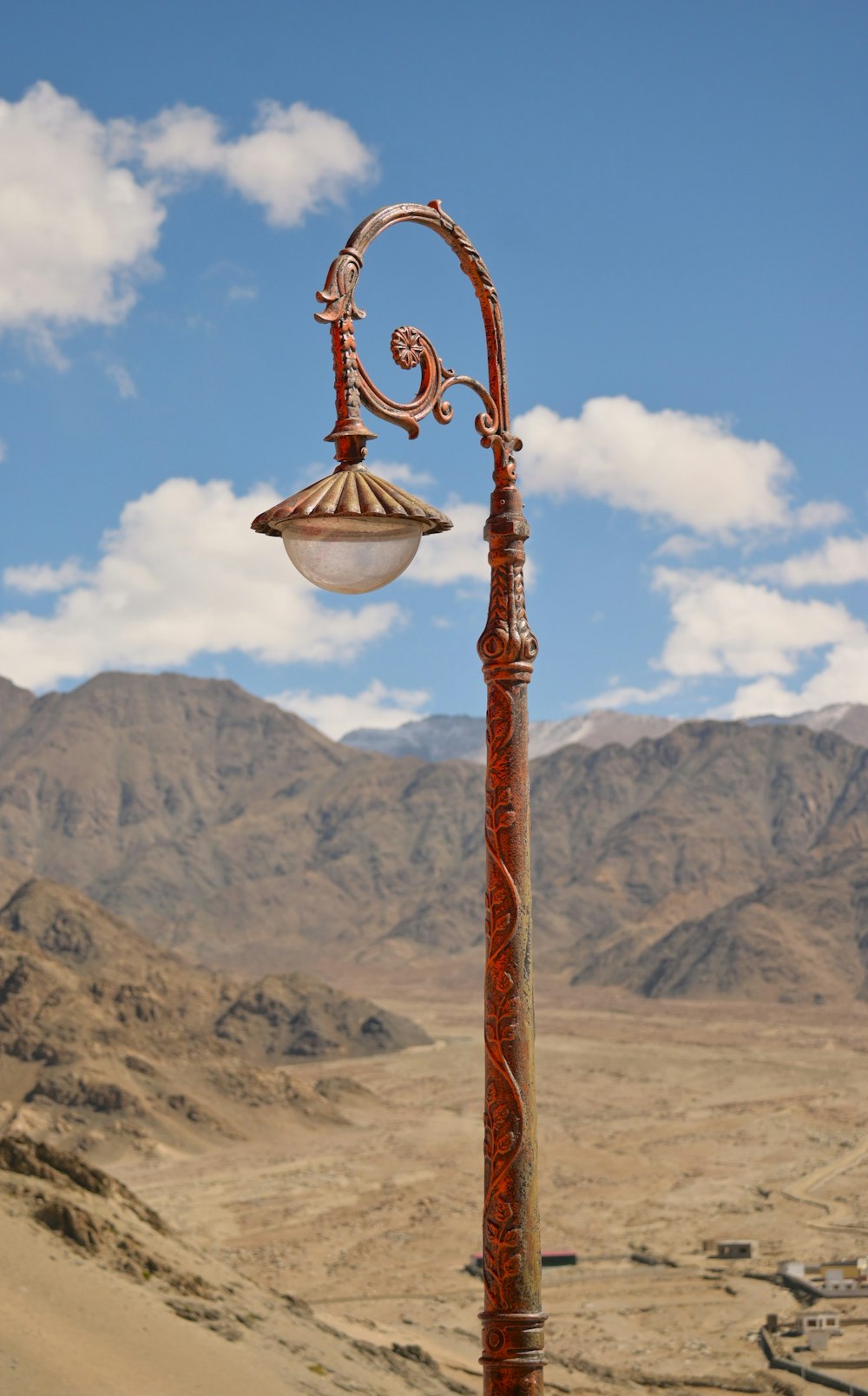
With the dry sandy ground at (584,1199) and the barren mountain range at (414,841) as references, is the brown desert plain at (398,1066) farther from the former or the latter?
the barren mountain range at (414,841)

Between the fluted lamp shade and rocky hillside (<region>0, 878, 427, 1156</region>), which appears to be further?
rocky hillside (<region>0, 878, 427, 1156</region>)

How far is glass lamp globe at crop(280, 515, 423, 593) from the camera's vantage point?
4.70 meters

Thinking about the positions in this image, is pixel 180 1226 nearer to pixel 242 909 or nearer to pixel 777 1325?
pixel 777 1325

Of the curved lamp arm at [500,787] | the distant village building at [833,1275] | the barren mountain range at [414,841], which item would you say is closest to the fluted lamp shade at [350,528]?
the curved lamp arm at [500,787]

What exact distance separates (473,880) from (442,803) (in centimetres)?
1949

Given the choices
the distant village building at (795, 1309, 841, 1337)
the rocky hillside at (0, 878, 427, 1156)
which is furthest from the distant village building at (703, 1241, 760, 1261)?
the rocky hillside at (0, 878, 427, 1156)

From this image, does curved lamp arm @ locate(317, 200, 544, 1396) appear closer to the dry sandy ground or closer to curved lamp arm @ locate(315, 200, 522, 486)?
curved lamp arm @ locate(315, 200, 522, 486)

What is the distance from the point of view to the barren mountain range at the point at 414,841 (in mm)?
109250

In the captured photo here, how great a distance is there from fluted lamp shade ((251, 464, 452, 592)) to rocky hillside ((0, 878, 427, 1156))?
38.1m

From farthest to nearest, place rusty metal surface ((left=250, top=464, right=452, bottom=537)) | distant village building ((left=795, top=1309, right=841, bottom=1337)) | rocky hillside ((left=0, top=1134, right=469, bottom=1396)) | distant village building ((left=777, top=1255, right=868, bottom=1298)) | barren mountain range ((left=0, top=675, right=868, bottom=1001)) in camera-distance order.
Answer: barren mountain range ((left=0, top=675, right=868, bottom=1001))
distant village building ((left=777, top=1255, right=868, bottom=1298))
distant village building ((left=795, top=1309, right=841, bottom=1337))
rocky hillside ((left=0, top=1134, right=469, bottom=1396))
rusty metal surface ((left=250, top=464, right=452, bottom=537))

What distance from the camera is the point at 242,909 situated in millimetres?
139125

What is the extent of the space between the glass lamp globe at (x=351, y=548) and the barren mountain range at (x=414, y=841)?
3747 inches

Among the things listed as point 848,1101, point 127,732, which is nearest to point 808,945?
point 848,1101

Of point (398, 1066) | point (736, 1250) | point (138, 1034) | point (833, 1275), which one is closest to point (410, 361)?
point (833, 1275)
